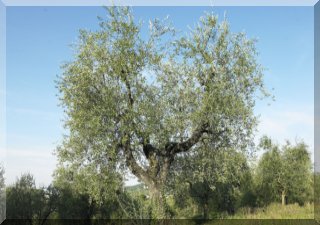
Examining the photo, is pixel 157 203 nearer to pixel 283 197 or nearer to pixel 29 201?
pixel 29 201

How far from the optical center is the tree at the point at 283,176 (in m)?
33.4

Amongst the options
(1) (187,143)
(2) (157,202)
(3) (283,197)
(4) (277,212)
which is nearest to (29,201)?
(2) (157,202)

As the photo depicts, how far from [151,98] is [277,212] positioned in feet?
48.0

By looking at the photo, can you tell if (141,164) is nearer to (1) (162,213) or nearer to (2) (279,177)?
(1) (162,213)

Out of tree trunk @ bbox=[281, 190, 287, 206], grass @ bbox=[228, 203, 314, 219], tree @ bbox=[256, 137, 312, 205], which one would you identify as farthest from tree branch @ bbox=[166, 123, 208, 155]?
tree trunk @ bbox=[281, 190, 287, 206]

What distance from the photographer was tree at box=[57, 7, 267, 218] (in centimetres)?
1867

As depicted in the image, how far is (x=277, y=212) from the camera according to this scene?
28797 mm

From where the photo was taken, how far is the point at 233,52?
1966 cm

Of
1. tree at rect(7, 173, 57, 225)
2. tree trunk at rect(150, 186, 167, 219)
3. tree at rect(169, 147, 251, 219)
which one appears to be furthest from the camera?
tree at rect(7, 173, 57, 225)

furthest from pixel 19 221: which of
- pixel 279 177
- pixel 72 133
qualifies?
pixel 279 177

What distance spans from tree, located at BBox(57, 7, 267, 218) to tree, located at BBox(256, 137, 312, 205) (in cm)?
1478

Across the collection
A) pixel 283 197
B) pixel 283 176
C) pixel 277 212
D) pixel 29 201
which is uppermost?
pixel 283 176

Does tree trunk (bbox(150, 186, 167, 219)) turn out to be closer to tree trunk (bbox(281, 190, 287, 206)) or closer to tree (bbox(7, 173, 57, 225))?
tree (bbox(7, 173, 57, 225))
